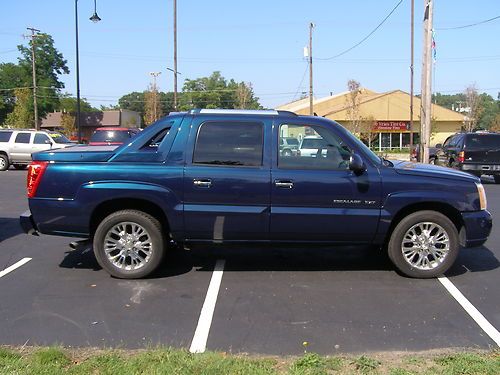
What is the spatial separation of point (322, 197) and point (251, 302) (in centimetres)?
136

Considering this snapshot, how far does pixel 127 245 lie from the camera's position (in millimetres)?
5672

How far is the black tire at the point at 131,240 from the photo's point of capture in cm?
561

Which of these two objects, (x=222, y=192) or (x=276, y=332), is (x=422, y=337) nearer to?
(x=276, y=332)

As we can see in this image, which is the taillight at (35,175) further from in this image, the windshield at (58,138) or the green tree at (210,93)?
the green tree at (210,93)

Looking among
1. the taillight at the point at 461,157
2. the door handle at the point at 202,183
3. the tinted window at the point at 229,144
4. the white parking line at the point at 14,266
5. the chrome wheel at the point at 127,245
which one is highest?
the tinted window at the point at 229,144

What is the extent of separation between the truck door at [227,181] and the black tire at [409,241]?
1437mm

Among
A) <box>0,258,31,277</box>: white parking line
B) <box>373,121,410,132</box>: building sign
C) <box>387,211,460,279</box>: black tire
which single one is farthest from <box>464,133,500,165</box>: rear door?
<box>373,121,410,132</box>: building sign

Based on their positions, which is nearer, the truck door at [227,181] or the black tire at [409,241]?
the truck door at [227,181]

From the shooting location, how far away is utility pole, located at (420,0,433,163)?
57.1ft

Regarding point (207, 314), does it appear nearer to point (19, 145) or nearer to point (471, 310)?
point (471, 310)

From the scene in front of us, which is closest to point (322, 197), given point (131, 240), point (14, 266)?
point (131, 240)

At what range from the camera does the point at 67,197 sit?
5.58m

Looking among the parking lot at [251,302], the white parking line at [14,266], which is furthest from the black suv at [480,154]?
the white parking line at [14,266]

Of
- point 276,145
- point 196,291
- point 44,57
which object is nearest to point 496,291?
point 276,145
